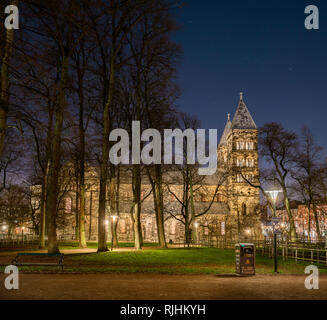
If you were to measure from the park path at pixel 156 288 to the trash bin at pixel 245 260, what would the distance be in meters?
0.70

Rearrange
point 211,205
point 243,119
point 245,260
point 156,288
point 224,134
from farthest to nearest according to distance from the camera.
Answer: point 224,134 < point 243,119 < point 211,205 < point 245,260 < point 156,288

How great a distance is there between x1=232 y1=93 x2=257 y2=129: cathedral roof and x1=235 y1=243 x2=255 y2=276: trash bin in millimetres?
60127

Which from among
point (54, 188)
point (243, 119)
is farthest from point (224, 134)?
point (54, 188)

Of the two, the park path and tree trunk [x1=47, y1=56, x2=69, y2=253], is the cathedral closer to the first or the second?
tree trunk [x1=47, y1=56, x2=69, y2=253]

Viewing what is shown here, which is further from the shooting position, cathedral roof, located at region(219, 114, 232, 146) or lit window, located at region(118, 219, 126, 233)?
cathedral roof, located at region(219, 114, 232, 146)

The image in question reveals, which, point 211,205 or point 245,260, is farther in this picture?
point 211,205

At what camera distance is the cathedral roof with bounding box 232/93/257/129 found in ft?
243

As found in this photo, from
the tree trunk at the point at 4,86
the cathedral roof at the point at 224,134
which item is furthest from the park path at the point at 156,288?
the cathedral roof at the point at 224,134

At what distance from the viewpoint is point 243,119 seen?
75.0m

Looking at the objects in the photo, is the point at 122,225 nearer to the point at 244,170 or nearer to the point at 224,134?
the point at 244,170

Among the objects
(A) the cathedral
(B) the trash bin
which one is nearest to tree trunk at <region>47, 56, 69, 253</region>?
(B) the trash bin

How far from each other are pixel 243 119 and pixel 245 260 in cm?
6266
